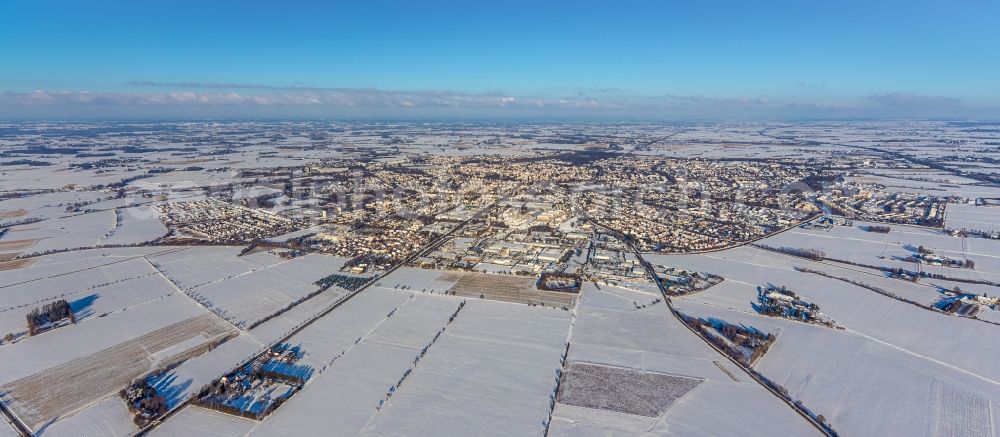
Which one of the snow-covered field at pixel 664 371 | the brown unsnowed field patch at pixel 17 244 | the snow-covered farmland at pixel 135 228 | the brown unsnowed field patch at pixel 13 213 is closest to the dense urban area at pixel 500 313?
the snow-covered field at pixel 664 371

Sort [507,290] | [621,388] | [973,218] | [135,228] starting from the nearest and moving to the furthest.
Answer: [621,388]
[507,290]
[135,228]
[973,218]

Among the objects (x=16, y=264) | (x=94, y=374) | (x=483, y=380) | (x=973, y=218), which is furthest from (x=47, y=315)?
(x=973, y=218)

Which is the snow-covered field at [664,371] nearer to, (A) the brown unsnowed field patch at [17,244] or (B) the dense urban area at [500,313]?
(B) the dense urban area at [500,313]

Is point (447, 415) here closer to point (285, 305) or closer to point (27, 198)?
point (285, 305)

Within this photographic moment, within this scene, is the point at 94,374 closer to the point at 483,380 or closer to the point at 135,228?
the point at 483,380

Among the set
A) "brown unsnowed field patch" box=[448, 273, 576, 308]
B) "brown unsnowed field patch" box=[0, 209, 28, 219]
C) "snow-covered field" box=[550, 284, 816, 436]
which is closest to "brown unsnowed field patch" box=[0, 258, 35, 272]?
"brown unsnowed field patch" box=[0, 209, 28, 219]

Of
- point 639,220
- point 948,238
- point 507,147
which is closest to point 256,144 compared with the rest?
point 507,147
